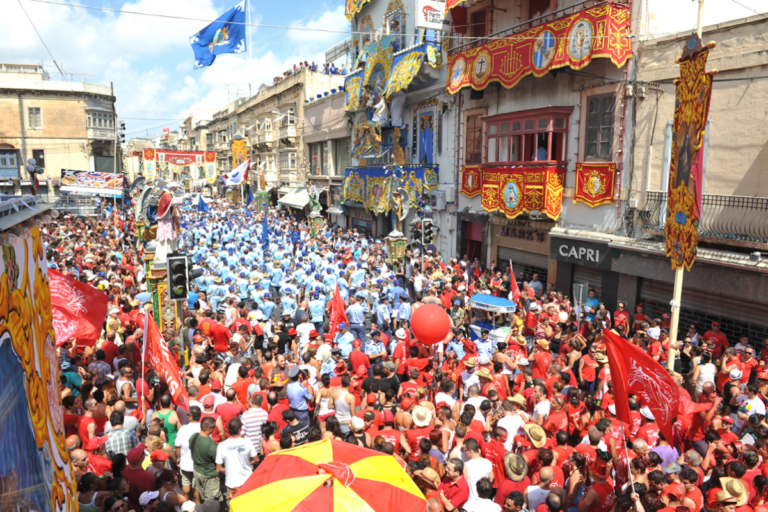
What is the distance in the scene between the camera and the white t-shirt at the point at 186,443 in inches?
245

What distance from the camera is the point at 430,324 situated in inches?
344

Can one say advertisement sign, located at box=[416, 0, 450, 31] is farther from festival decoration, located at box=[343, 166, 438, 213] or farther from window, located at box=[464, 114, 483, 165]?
festival decoration, located at box=[343, 166, 438, 213]

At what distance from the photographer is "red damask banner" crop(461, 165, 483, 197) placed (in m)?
19.4

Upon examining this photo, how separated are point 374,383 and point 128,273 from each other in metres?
11.4

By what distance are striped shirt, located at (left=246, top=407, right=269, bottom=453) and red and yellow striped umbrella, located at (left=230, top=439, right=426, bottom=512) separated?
199cm

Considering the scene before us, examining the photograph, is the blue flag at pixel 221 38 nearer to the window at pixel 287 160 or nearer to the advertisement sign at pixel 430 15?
the advertisement sign at pixel 430 15

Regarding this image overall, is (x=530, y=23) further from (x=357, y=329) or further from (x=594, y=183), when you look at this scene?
(x=357, y=329)

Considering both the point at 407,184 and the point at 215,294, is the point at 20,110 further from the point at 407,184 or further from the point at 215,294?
the point at 215,294

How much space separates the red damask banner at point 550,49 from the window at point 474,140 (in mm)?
1563

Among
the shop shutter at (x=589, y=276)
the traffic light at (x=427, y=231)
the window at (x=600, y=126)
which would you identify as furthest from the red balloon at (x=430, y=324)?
the window at (x=600, y=126)

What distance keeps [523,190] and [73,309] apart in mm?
12938

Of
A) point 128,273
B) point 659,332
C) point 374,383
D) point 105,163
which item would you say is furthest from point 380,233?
point 105,163

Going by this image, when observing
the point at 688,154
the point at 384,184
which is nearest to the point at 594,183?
the point at 688,154

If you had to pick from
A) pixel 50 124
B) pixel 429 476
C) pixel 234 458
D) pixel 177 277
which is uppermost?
pixel 50 124
